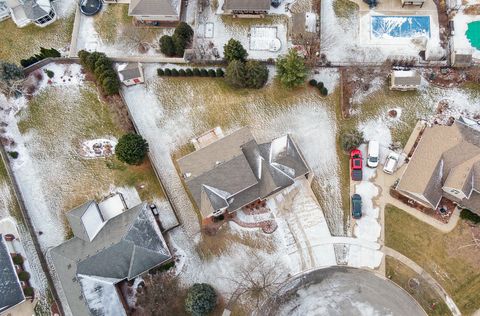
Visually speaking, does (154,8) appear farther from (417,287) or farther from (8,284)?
(417,287)

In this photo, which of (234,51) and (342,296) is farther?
(234,51)

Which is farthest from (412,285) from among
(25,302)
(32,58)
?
(32,58)

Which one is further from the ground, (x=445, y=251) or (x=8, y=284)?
(x=8, y=284)

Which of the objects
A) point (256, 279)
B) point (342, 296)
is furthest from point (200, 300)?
point (342, 296)

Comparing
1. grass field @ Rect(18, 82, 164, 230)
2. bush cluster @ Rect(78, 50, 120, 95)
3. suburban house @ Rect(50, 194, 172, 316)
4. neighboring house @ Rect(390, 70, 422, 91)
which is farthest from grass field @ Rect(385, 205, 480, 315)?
bush cluster @ Rect(78, 50, 120, 95)

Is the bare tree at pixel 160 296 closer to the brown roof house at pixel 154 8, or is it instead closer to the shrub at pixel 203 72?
the shrub at pixel 203 72

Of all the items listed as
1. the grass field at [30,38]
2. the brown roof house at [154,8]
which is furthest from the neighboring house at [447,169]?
the grass field at [30,38]
